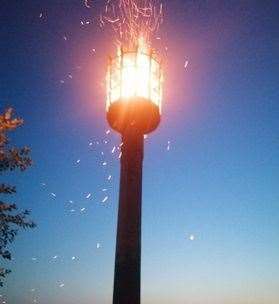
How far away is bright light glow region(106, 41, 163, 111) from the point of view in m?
11.9

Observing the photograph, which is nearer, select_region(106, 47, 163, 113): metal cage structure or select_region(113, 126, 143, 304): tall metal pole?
select_region(113, 126, 143, 304): tall metal pole

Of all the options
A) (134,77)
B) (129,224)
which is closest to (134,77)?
(134,77)

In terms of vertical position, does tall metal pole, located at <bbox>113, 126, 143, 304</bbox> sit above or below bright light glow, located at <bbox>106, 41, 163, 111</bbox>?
below

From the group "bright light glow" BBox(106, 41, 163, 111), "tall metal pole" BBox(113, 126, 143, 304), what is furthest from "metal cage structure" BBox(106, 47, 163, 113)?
"tall metal pole" BBox(113, 126, 143, 304)

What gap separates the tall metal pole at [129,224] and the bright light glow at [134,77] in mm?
1000

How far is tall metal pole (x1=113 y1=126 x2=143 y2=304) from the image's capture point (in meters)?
10.6

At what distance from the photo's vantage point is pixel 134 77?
1196 centimetres

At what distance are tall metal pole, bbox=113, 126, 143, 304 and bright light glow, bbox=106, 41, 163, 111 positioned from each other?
1.00 meters

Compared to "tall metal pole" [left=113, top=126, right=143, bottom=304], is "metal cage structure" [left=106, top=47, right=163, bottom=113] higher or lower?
higher

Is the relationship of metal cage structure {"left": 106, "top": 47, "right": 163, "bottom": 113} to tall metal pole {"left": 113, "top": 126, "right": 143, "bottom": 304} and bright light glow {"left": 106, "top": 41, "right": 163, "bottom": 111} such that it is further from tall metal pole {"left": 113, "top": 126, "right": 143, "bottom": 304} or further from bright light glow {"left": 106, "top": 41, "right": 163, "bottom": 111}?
tall metal pole {"left": 113, "top": 126, "right": 143, "bottom": 304}

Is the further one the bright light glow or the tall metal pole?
the bright light glow

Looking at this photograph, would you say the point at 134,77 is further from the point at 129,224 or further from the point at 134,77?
the point at 129,224

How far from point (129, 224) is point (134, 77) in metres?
4.05

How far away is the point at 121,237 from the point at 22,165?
6687 millimetres
